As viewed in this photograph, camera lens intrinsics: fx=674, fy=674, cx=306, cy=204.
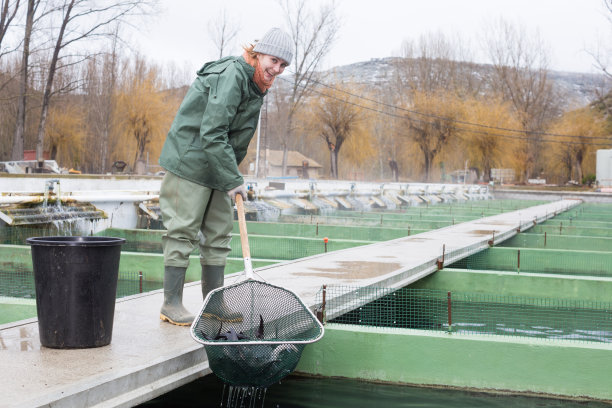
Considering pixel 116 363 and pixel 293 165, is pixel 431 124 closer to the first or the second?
pixel 293 165

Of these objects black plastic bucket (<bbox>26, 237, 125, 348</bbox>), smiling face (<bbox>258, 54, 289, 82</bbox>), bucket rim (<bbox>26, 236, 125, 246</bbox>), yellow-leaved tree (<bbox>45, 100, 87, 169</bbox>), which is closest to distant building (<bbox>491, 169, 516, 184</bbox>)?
yellow-leaved tree (<bbox>45, 100, 87, 169</bbox>)

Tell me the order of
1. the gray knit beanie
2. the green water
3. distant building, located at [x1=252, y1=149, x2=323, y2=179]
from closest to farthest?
1. the gray knit beanie
2. the green water
3. distant building, located at [x1=252, y1=149, x2=323, y2=179]

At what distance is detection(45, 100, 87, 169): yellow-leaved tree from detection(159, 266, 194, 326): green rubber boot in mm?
38236

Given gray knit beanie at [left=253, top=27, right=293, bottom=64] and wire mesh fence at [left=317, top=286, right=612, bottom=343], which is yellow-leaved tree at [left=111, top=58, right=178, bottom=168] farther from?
gray knit beanie at [left=253, top=27, right=293, bottom=64]

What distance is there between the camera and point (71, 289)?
133 inches

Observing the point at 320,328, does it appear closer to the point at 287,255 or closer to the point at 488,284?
the point at 488,284

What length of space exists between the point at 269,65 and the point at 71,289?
160cm

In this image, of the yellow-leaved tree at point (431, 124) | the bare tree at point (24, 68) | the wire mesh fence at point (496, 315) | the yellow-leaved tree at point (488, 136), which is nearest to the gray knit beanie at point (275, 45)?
the wire mesh fence at point (496, 315)

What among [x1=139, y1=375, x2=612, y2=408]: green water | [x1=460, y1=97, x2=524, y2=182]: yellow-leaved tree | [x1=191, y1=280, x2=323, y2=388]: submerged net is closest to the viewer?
[x1=191, y1=280, x2=323, y2=388]: submerged net

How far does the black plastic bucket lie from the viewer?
11.0 feet

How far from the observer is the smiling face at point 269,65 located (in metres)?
3.77

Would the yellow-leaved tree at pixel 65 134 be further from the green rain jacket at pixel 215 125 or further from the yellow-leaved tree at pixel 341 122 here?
the green rain jacket at pixel 215 125

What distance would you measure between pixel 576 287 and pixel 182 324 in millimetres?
4760

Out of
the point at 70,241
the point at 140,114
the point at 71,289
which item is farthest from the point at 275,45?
the point at 140,114
